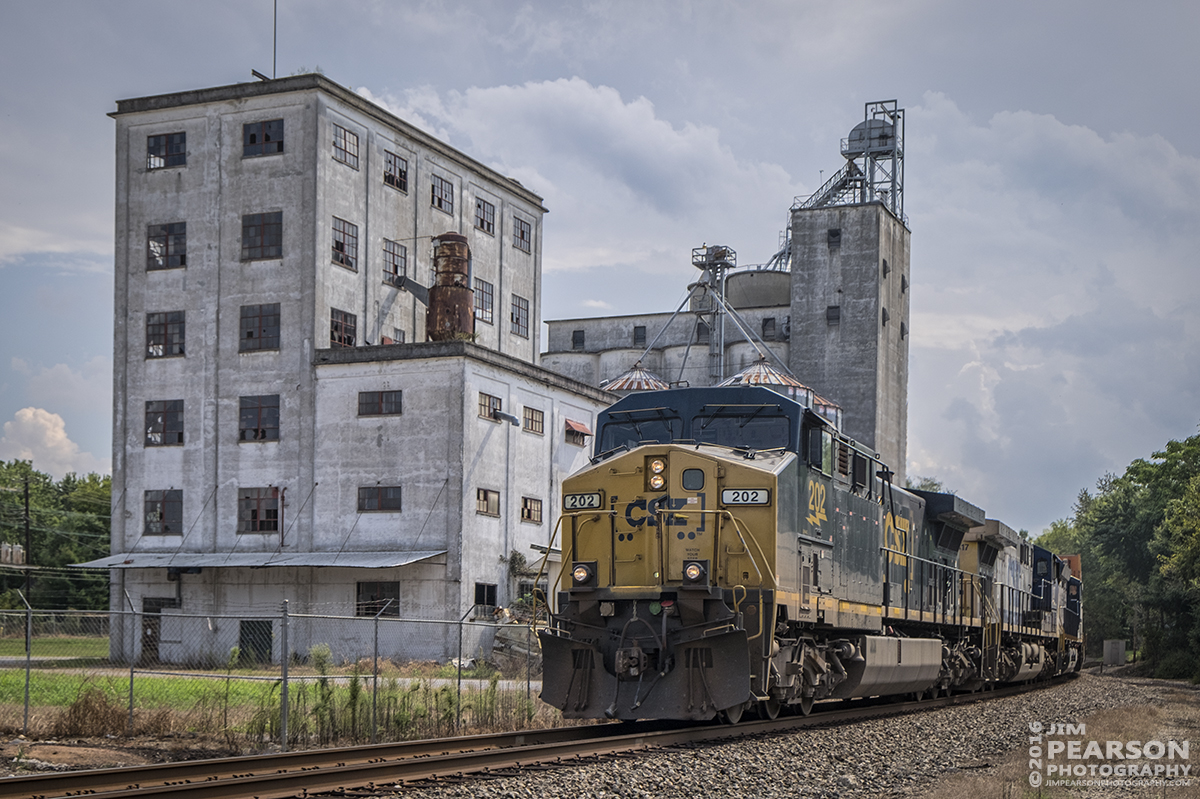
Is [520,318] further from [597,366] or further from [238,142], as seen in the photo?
[597,366]

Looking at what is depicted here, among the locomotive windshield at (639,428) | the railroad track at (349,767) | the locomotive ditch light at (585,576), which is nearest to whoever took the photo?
the railroad track at (349,767)

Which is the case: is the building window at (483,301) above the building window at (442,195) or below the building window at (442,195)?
below

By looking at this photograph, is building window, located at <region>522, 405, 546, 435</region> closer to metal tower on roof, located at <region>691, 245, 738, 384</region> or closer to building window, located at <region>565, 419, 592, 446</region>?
building window, located at <region>565, 419, 592, 446</region>

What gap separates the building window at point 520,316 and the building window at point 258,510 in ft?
50.4

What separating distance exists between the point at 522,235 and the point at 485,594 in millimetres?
20061

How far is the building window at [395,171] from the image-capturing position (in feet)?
151

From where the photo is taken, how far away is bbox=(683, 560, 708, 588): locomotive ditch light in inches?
595

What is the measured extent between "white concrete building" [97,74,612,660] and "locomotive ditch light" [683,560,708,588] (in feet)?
78.5

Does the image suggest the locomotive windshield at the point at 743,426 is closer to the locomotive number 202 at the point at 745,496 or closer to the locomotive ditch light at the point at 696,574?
the locomotive number 202 at the point at 745,496

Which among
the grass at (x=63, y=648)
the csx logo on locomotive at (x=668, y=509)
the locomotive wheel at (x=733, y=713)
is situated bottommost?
the grass at (x=63, y=648)

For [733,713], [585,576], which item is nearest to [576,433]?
[585,576]

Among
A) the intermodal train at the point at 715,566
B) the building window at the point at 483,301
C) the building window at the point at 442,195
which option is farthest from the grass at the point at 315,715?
the building window at the point at 483,301

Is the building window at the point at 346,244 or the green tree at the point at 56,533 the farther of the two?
the green tree at the point at 56,533

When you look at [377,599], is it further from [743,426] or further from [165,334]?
[743,426]
